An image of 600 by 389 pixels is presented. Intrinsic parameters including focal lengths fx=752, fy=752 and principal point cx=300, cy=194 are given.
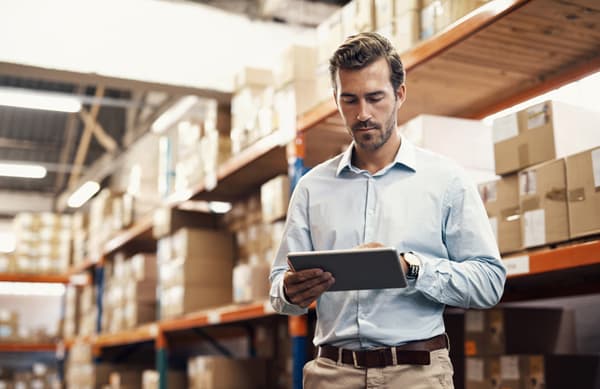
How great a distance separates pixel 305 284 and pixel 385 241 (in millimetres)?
264

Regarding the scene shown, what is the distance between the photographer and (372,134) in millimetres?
2039

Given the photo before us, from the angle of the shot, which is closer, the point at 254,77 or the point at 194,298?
the point at 254,77

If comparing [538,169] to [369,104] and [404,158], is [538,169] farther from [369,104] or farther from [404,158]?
[369,104]

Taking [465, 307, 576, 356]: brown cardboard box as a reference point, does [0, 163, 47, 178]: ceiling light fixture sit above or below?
above

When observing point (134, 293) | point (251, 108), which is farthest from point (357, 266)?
point (134, 293)

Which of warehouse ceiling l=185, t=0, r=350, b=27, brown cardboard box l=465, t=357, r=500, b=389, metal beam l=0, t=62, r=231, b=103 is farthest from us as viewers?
warehouse ceiling l=185, t=0, r=350, b=27

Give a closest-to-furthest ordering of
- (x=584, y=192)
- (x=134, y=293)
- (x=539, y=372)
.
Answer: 1. (x=584, y=192)
2. (x=539, y=372)
3. (x=134, y=293)

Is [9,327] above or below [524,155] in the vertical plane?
below

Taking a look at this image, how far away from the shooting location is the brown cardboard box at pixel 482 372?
3.18 meters

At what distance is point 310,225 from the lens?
7.16 feet

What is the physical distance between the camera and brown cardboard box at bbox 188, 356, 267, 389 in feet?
16.8

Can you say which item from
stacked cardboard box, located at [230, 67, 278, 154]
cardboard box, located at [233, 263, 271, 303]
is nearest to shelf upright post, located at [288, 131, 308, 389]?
stacked cardboard box, located at [230, 67, 278, 154]

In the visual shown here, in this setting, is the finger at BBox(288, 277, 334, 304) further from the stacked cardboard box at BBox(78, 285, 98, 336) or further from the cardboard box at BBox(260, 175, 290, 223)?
the stacked cardboard box at BBox(78, 285, 98, 336)

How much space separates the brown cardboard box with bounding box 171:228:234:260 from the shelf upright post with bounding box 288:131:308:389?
1.71 m
